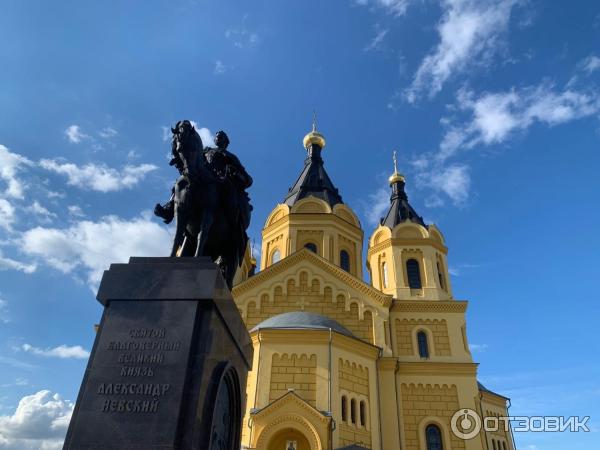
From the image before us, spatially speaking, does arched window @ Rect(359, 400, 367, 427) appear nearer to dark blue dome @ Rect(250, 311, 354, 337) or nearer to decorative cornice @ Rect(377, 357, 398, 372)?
decorative cornice @ Rect(377, 357, 398, 372)

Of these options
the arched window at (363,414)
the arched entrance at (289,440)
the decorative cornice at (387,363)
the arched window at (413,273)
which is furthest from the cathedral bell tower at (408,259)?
the arched entrance at (289,440)

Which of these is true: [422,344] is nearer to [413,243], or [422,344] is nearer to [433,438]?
[433,438]

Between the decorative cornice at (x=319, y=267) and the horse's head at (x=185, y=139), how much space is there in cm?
1688

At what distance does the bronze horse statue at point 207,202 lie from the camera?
19.2 ft

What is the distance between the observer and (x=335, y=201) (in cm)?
2947

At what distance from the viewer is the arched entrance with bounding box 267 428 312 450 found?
16.1 meters

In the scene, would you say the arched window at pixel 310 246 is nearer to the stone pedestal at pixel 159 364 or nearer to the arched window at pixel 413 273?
the arched window at pixel 413 273

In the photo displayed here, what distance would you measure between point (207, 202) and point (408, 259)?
20.9 meters

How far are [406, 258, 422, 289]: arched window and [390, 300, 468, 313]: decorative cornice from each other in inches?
59.3

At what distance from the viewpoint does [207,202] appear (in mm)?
5980

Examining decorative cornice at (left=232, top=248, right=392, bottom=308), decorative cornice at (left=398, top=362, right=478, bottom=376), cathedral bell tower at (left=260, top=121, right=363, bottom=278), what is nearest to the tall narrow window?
decorative cornice at (left=398, top=362, right=478, bottom=376)

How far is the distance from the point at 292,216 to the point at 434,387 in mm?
12468

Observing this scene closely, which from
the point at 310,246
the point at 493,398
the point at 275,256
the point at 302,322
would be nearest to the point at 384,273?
the point at 310,246

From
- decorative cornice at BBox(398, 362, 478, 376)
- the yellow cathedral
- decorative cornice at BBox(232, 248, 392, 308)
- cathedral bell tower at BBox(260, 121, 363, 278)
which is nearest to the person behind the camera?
the yellow cathedral
